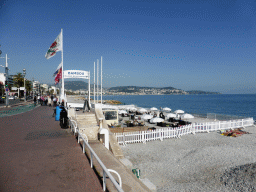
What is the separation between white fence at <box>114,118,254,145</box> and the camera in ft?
46.5

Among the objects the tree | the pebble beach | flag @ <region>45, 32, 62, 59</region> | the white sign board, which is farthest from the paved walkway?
the tree

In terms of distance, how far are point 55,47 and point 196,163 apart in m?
15.2

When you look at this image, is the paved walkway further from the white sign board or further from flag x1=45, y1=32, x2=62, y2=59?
flag x1=45, y1=32, x2=62, y2=59

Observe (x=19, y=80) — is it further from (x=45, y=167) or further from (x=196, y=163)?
(x=45, y=167)

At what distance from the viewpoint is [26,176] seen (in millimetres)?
4062

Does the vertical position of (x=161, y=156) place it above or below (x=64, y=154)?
below

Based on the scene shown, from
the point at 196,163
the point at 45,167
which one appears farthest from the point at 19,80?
the point at 45,167

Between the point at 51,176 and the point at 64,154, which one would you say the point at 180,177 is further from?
the point at 51,176

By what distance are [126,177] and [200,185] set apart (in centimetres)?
530

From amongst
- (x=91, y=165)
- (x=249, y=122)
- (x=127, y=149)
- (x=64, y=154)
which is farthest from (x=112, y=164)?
(x=249, y=122)

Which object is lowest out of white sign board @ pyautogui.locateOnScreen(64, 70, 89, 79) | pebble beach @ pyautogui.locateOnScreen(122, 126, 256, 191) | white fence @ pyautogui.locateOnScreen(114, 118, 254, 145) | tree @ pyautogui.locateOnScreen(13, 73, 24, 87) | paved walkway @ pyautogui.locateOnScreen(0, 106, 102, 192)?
pebble beach @ pyautogui.locateOnScreen(122, 126, 256, 191)

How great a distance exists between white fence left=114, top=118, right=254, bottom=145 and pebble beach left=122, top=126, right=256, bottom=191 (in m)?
0.46

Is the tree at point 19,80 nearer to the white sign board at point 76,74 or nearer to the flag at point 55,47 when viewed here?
→ the flag at point 55,47

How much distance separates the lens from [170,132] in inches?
617
